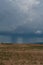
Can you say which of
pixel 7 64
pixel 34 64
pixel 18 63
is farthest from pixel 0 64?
pixel 34 64

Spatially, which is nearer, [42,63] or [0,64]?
[0,64]

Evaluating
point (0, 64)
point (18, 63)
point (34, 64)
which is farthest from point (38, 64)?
point (0, 64)

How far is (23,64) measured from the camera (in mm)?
28125

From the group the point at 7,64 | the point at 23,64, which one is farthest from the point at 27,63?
the point at 7,64

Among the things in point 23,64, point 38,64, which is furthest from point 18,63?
point 38,64

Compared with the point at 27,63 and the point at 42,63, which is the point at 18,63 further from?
the point at 42,63

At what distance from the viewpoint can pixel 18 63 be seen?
28859 mm

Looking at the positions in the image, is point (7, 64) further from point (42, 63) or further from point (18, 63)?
point (42, 63)

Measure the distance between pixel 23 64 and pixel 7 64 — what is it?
2.15 metres

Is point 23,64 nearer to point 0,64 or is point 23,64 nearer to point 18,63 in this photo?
point 18,63

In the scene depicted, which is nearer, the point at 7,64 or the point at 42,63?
the point at 7,64

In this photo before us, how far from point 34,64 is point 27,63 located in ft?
3.48

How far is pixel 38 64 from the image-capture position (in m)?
28.6

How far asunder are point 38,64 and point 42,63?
49.0 inches
